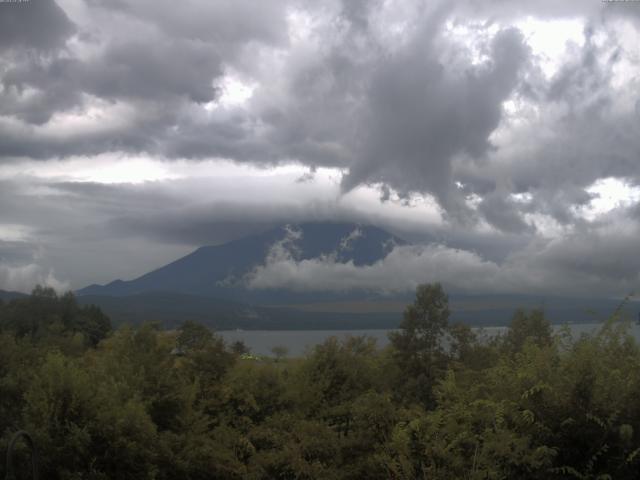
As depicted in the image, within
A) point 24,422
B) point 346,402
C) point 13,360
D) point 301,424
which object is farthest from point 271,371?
point 24,422

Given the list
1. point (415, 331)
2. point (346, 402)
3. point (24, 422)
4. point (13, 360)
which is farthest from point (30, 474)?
point (415, 331)

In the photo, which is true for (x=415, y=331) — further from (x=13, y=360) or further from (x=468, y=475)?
(x=468, y=475)

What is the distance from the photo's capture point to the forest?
31.9 feet

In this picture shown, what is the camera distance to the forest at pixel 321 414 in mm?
9719

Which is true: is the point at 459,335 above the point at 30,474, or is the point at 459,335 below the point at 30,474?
above

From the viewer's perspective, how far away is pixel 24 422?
47.8ft

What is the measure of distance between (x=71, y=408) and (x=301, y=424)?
20.9 feet

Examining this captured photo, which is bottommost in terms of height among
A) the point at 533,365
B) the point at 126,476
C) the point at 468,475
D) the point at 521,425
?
the point at 126,476

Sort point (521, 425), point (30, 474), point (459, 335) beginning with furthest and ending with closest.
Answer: point (459, 335) < point (30, 474) < point (521, 425)

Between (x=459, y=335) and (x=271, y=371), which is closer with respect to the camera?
(x=271, y=371)

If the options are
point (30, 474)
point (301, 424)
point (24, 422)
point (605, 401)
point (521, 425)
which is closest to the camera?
point (605, 401)

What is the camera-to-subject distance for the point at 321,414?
20938mm

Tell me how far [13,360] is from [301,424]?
10102 mm

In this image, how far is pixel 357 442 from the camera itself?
15.1m
